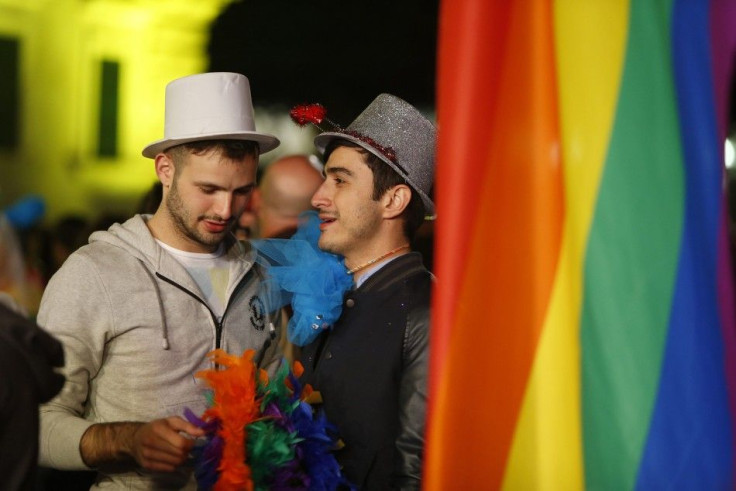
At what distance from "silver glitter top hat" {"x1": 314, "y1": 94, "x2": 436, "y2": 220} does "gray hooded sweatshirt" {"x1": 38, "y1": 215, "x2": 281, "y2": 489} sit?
0.79 meters

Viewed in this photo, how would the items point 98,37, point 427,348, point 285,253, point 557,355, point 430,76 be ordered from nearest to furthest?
point 557,355 → point 427,348 → point 285,253 → point 430,76 → point 98,37

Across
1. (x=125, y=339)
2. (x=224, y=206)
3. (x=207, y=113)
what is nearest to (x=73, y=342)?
(x=125, y=339)

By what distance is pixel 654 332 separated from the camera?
222 centimetres

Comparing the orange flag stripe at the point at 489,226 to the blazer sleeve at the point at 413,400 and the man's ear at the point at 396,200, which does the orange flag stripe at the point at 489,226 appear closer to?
the blazer sleeve at the point at 413,400

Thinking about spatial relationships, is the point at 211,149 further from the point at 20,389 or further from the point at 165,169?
the point at 20,389

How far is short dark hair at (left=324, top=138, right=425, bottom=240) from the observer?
11.4 ft

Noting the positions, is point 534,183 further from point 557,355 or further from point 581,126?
point 557,355

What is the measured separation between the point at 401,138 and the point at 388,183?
17cm

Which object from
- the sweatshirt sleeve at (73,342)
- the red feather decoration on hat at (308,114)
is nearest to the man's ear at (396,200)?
the red feather decoration on hat at (308,114)

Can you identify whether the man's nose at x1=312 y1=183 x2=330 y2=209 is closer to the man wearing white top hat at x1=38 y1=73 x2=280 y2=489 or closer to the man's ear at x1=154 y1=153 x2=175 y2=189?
the man wearing white top hat at x1=38 y1=73 x2=280 y2=489

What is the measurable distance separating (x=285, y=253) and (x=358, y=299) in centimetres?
46

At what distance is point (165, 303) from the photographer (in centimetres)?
313

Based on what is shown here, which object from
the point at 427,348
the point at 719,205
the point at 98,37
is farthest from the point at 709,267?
the point at 98,37

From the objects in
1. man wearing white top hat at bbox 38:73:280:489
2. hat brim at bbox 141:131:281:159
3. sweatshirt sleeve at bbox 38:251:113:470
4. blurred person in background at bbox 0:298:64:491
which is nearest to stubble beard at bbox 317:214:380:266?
man wearing white top hat at bbox 38:73:280:489
